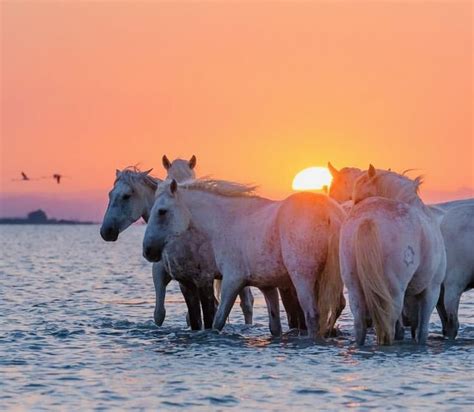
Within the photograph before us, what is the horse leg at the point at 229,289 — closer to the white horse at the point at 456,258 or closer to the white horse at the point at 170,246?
the white horse at the point at 170,246

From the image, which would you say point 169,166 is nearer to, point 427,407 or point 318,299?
point 318,299

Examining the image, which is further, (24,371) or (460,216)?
(460,216)

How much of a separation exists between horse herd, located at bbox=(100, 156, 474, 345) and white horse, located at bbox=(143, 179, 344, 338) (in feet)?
0.04

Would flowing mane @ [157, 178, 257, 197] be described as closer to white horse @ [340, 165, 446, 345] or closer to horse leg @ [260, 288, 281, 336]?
horse leg @ [260, 288, 281, 336]

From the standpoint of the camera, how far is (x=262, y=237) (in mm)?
12578

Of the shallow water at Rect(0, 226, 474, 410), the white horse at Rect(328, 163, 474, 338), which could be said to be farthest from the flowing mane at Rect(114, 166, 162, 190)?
the white horse at Rect(328, 163, 474, 338)

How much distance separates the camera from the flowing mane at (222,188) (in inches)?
524

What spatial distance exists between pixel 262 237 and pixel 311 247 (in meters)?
0.73

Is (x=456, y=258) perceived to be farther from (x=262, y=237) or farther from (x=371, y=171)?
(x=262, y=237)

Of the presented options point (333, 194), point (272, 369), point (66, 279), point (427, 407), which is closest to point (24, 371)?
point (272, 369)

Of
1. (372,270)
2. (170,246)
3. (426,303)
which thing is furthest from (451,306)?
(170,246)

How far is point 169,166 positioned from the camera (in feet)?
48.7

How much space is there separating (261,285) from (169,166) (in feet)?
9.30

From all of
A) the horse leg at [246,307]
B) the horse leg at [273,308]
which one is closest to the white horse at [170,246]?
the horse leg at [273,308]
